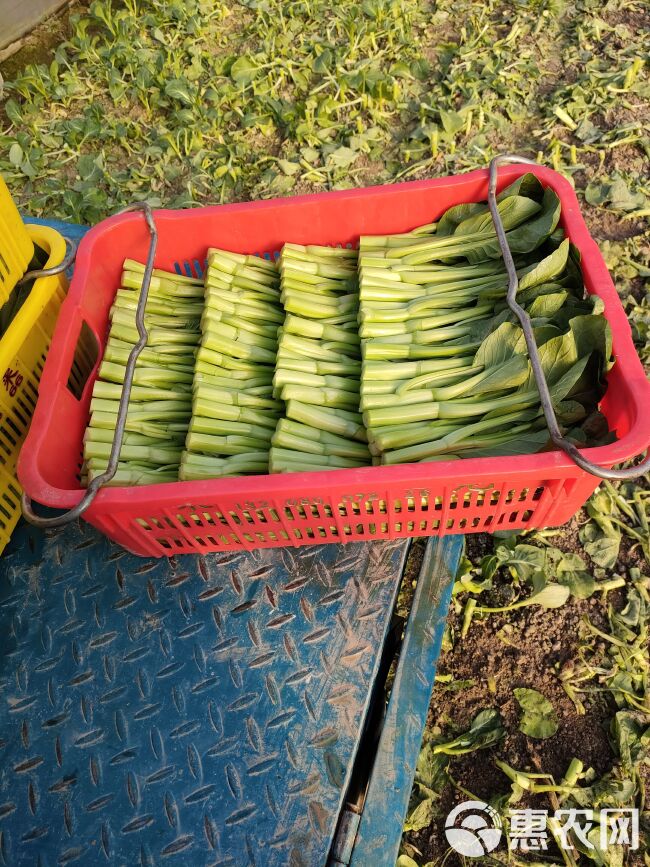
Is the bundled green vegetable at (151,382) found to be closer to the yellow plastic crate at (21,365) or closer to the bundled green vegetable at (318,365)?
the yellow plastic crate at (21,365)

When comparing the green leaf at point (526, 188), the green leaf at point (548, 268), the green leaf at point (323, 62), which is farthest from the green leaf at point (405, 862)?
the green leaf at point (323, 62)

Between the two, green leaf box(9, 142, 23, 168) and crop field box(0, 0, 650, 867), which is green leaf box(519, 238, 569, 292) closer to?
crop field box(0, 0, 650, 867)

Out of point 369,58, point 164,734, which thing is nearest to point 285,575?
point 164,734

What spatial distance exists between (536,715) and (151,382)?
2.34 metres

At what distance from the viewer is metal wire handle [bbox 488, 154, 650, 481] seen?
7.02ft

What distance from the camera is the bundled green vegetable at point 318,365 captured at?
9.04ft

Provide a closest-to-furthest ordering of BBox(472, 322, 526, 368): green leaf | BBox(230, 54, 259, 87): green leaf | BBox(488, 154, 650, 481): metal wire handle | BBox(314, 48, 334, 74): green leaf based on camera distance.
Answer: BBox(488, 154, 650, 481): metal wire handle < BBox(472, 322, 526, 368): green leaf < BBox(314, 48, 334, 74): green leaf < BBox(230, 54, 259, 87): green leaf

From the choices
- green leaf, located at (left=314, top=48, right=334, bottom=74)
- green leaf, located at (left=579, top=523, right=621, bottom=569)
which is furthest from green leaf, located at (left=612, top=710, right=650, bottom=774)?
green leaf, located at (left=314, top=48, right=334, bottom=74)

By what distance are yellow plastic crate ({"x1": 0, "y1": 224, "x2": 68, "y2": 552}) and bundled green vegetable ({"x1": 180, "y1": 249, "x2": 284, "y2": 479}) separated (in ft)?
2.49

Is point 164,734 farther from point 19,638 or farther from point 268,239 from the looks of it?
point 268,239

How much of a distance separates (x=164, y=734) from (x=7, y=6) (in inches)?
268

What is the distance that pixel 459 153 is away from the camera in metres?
4.82

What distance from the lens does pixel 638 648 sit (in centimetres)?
296

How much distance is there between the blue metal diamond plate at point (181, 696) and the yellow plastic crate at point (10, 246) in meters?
1.18
